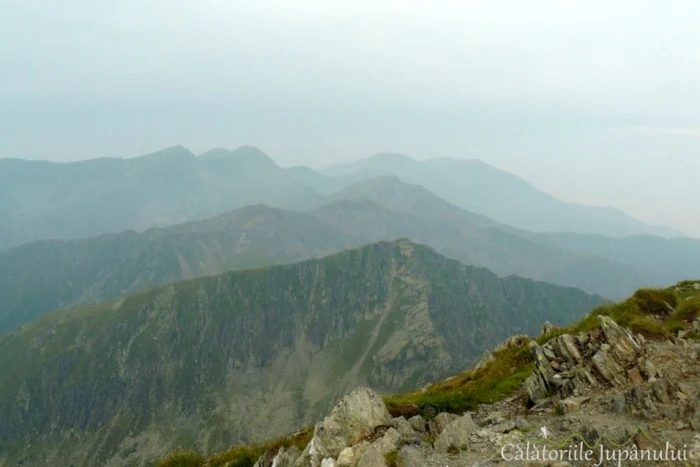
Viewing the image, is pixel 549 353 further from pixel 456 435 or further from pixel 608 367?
pixel 456 435

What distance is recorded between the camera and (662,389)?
1911 cm

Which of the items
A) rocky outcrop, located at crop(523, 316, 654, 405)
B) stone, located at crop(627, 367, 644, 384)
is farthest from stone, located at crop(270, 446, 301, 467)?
stone, located at crop(627, 367, 644, 384)

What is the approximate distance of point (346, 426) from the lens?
20984mm

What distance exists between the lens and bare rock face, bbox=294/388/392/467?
66.7ft

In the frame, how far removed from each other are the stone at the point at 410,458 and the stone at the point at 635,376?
13.5 meters

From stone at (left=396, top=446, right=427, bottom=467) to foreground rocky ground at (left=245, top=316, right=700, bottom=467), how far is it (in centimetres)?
5

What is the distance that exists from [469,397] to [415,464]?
10.9 m

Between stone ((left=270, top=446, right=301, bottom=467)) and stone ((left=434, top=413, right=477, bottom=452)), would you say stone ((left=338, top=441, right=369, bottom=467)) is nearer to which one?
stone ((left=434, top=413, right=477, bottom=452))

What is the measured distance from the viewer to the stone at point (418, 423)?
22250mm

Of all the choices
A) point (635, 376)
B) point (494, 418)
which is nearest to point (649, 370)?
point (635, 376)

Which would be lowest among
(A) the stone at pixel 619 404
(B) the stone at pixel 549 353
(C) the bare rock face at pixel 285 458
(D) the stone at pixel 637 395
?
(C) the bare rock face at pixel 285 458

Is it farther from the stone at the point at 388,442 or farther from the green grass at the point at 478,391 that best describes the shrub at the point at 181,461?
the stone at the point at 388,442

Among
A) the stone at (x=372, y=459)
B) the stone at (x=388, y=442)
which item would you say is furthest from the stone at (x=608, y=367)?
the stone at (x=372, y=459)

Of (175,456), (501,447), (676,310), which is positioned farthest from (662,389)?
(175,456)
